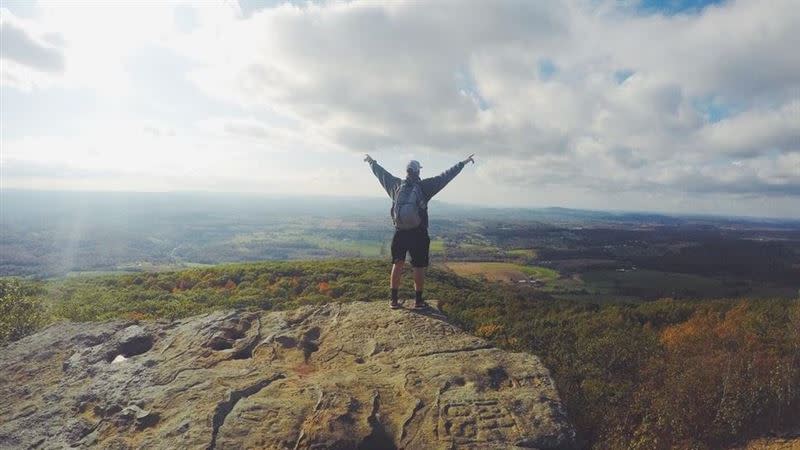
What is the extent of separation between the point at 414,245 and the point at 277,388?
4.08 metres

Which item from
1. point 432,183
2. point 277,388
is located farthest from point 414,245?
point 277,388

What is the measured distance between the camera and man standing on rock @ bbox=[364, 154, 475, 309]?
8969mm

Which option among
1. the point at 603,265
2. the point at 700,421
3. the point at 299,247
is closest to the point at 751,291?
the point at 603,265

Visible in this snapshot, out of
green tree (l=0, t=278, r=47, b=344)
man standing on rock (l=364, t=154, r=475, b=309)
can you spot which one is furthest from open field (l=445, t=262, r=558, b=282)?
man standing on rock (l=364, t=154, r=475, b=309)

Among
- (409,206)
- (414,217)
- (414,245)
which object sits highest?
(409,206)

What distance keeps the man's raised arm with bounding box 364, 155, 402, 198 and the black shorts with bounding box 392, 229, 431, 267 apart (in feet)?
3.44

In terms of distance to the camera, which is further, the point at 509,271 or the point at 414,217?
the point at 509,271

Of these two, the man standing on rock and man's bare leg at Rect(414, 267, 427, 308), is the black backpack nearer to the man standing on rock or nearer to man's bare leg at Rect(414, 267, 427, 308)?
the man standing on rock

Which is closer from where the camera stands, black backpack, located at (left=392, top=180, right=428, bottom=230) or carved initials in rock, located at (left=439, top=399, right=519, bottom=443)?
carved initials in rock, located at (left=439, top=399, right=519, bottom=443)

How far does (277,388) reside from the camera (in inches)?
246

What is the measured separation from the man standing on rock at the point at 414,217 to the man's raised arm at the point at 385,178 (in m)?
0.15

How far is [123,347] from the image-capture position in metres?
8.27

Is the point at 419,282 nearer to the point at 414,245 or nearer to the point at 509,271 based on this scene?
the point at 414,245

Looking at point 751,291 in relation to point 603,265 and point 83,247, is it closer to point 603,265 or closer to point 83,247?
point 603,265
